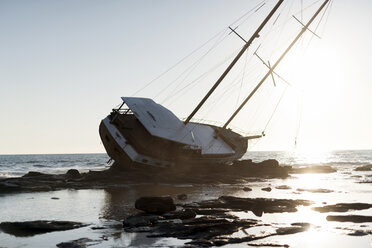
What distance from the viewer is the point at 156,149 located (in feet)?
108

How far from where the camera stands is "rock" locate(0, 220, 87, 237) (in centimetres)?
1314

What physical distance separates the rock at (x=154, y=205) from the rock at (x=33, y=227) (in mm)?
2591

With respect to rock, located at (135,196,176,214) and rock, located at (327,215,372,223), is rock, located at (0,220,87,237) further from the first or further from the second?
rock, located at (327,215,372,223)

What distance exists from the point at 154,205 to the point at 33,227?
4.49m

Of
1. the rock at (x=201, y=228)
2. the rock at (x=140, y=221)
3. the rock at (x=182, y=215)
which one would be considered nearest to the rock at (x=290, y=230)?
the rock at (x=201, y=228)

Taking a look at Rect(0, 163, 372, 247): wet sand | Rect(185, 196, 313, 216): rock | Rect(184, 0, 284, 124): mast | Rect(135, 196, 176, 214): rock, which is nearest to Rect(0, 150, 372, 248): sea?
Rect(0, 163, 372, 247): wet sand

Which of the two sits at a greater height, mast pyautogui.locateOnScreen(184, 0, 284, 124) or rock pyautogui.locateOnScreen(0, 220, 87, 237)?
mast pyautogui.locateOnScreen(184, 0, 284, 124)

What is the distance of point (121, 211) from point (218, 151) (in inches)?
850

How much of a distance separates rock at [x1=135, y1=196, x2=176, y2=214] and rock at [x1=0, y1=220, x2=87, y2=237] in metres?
2.59

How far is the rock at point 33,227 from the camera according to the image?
1314 centimetres

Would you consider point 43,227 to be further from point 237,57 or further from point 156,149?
point 237,57

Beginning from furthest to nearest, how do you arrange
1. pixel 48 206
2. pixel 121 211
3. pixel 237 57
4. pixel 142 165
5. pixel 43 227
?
pixel 237 57
pixel 142 165
pixel 48 206
pixel 121 211
pixel 43 227

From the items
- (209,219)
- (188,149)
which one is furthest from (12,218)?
(188,149)

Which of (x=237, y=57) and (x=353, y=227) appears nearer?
(x=353, y=227)
